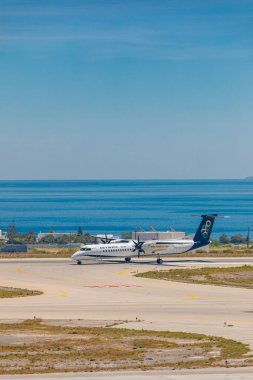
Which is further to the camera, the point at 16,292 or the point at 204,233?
the point at 204,233

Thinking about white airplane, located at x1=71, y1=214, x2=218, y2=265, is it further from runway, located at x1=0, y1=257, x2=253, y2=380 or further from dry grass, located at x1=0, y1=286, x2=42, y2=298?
dry grass, located at x1=0, y1=286, x2=42, y2=298

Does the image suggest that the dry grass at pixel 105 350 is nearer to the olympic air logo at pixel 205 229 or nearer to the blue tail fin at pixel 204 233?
the blue tail fin at pixel 204 233

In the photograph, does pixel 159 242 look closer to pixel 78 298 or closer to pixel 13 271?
pixel 13 271

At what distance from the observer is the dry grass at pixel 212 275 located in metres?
98.6

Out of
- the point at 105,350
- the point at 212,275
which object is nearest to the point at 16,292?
the point at 212,275

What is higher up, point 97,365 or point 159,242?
point 159,242

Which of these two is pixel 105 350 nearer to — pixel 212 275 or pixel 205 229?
pixel 212 275

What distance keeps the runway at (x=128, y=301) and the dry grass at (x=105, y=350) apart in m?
3.47

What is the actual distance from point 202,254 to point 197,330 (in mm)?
82247

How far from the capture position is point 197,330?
62969mm

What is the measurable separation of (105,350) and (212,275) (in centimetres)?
5192

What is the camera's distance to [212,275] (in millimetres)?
105500

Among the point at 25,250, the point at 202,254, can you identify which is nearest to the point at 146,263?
the point at 202,254

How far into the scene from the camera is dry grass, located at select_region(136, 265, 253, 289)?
98625mm
